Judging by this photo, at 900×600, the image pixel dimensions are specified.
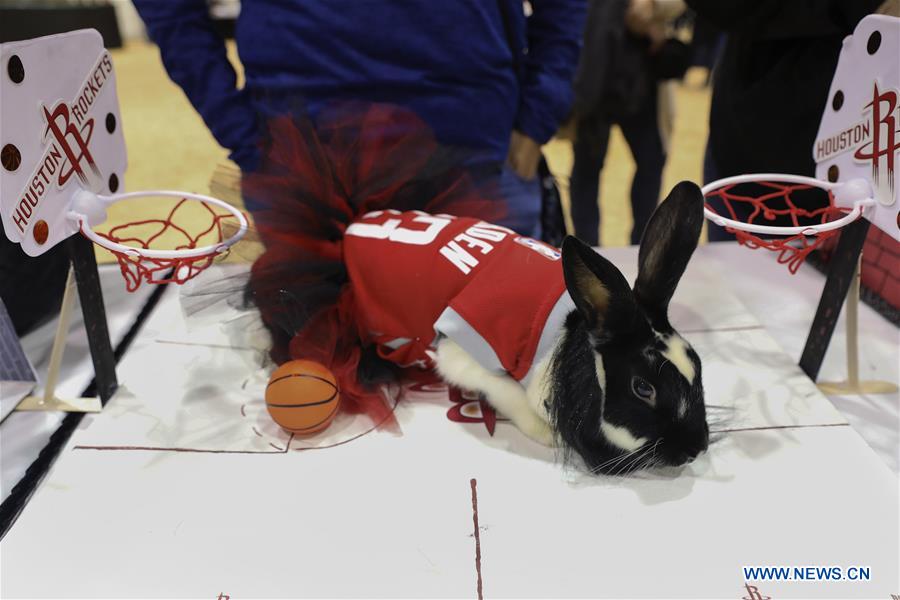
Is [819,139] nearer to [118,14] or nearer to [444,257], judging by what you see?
[444,257]

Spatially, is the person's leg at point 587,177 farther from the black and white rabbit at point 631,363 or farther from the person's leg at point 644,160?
the black and white rabbit at point 631,363

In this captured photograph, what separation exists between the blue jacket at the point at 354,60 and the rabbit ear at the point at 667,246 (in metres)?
0.31

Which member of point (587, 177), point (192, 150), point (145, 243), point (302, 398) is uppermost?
point (145, 243)

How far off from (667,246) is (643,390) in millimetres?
133

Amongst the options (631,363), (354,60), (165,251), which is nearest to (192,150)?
(354,60)

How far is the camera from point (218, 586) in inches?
20.9

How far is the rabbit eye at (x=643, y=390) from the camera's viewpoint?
60 centimetres

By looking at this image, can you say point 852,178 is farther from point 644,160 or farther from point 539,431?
point 644,160

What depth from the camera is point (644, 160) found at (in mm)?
1529

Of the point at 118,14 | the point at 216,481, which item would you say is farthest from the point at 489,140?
the point at 118,14

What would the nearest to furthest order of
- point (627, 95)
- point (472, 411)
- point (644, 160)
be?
point (472, 411)
point (627, 95)
point (644, 160)

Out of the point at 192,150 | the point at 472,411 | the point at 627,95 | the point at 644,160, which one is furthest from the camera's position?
the point at 192,150

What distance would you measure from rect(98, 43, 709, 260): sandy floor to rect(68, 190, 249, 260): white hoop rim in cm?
94

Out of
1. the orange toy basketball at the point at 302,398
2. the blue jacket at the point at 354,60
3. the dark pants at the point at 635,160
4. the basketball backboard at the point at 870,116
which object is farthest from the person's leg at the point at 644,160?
the orange toy basketball at the point at 302,398
